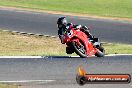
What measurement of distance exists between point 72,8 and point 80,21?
21.0ft

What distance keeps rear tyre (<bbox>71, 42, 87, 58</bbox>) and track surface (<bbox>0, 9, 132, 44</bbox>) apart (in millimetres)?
9970

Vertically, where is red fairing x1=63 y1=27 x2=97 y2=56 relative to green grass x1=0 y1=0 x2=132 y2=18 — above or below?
above

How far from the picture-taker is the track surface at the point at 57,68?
1186cm

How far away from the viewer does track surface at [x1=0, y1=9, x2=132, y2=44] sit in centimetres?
2726

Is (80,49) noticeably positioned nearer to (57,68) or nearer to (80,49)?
(80,49)

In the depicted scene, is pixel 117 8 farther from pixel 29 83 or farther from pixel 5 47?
pixel 29 83

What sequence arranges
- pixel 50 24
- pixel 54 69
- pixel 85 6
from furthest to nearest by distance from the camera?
pixel 85 6
pixel 50 24
pixel 54 69

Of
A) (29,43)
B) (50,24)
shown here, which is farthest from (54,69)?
(50,24)

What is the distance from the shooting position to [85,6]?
3912 cm

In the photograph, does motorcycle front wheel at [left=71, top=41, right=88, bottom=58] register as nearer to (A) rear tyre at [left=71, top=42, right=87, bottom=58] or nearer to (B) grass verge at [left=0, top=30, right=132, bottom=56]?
(A) rear tyre at [left=71, top=42, right=87, bottom=58]

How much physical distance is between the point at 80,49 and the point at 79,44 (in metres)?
0.23

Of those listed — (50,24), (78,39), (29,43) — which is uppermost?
(78,39)

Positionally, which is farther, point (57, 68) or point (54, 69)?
point (57, 68)

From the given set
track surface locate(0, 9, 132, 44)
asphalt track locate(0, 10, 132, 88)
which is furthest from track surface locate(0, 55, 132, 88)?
track surface locate(0, 9, 132, 44)
